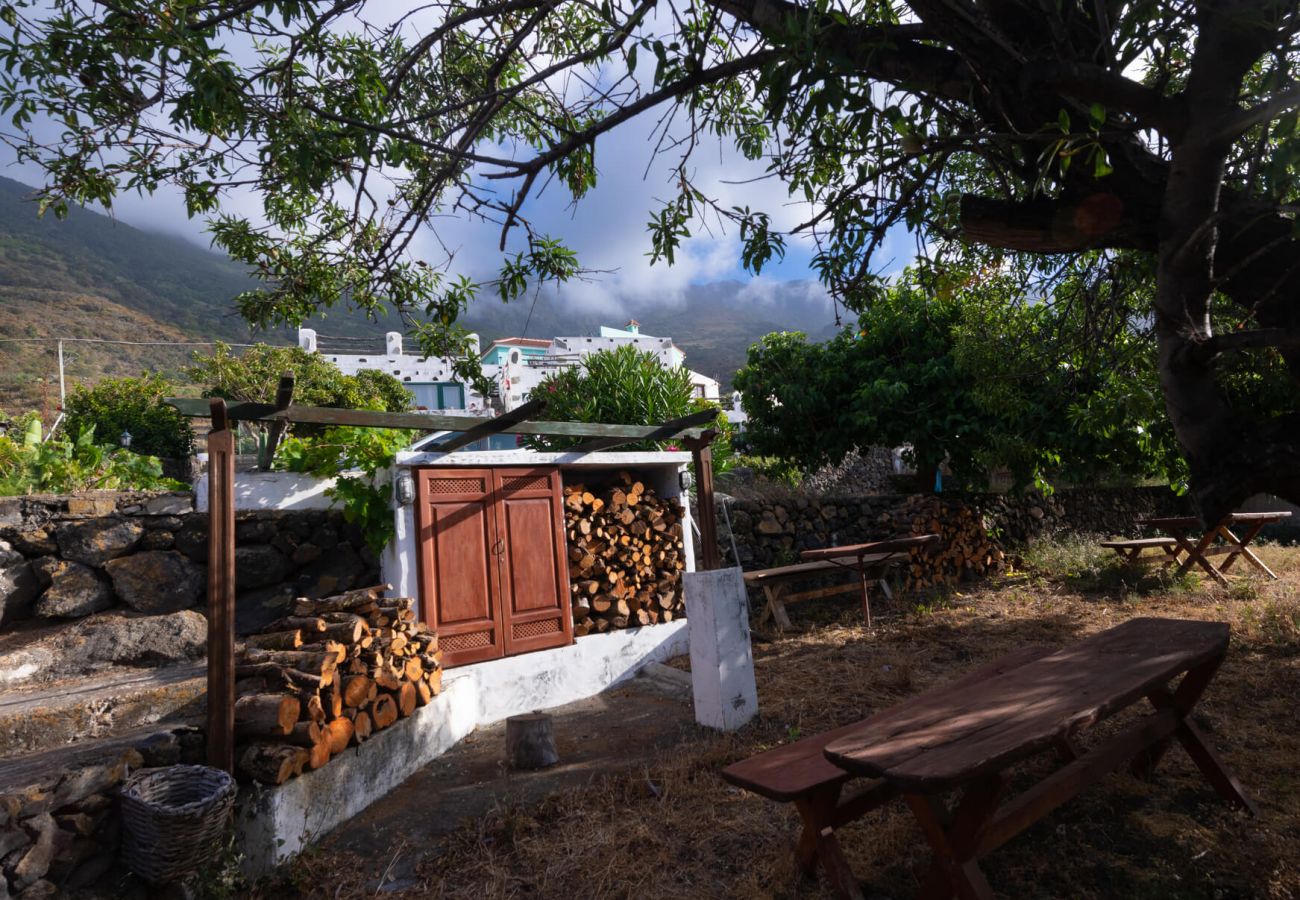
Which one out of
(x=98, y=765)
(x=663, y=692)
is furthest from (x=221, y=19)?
(x=663, y=692)

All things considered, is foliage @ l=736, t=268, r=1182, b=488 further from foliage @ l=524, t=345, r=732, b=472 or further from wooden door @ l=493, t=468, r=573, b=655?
wooden door @ l=493, t=468, r=573, b=655

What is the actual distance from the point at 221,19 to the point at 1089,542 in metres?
11.8

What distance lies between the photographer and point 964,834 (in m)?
2.38

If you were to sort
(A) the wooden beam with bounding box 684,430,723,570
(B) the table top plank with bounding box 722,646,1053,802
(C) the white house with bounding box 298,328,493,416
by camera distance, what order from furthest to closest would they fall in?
(C) the white house with bounding box 298,328,493,416 → (A) the wooden beam with bounding box 684,430,723,570 → (B) the table top plank with bounding box 722,646,1053,802

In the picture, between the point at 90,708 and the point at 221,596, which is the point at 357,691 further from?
the point at 90,708

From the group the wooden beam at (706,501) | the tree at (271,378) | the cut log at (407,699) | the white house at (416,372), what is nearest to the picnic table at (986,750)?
the wooden beam at (706,501)

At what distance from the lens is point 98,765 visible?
2.89m

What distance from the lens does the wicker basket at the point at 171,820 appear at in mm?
2766

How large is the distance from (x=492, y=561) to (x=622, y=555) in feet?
4.97

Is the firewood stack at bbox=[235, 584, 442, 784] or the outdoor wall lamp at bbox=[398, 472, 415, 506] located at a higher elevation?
the outdoor wall lamp at bbox=[398, 472, 415, 506]

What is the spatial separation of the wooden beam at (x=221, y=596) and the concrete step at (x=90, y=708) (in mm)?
459

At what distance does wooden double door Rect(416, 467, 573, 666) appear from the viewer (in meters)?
5.97

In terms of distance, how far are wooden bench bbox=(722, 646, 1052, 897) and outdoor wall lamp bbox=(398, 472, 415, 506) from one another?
3840 mm

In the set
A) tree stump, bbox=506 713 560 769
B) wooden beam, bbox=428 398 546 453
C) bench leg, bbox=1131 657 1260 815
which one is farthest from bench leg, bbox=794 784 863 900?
wooden beam, bbox=428 398 546 453
